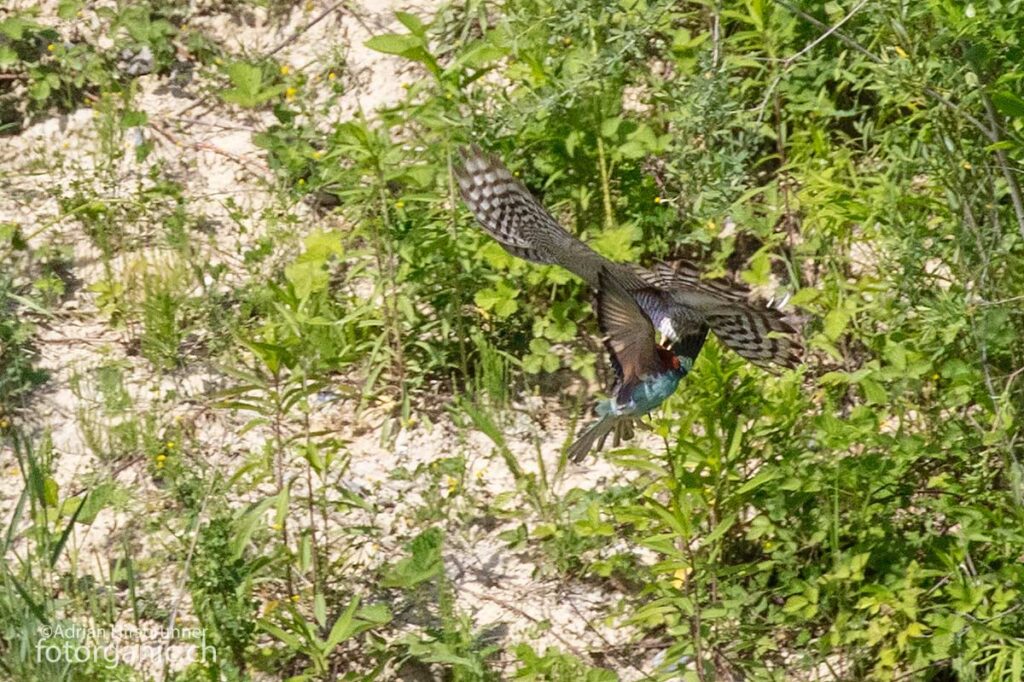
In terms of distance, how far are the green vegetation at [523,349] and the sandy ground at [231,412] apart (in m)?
0.02

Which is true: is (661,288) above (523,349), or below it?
below

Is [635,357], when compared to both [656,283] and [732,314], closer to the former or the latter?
[656,283]

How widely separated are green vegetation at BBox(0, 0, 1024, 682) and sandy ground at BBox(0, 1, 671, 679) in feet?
0.07

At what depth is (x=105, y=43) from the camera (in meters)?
7.09

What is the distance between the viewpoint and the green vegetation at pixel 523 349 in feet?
15.0

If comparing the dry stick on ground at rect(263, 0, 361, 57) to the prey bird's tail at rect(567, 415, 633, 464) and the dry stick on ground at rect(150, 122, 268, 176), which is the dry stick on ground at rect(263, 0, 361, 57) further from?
the prey bird's tail at rect(567, 415, 633, 464)

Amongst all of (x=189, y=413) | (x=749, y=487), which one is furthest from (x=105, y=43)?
(x=749, y=487)

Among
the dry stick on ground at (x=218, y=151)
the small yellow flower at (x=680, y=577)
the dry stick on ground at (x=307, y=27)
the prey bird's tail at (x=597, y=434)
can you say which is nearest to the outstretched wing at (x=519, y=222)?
the prey bird's tail at (x=597, y=434)

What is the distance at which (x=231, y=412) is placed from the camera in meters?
5.65

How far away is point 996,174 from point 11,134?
4141 mm

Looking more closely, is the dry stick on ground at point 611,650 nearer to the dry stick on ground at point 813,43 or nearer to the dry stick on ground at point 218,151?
the dry stick on ground at point 813,43

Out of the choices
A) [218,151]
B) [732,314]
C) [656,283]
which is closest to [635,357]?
[656,283]

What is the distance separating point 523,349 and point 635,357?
1.26 metres

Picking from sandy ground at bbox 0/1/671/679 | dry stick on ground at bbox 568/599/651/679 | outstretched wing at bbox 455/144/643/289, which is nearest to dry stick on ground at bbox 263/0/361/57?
sandy ground at bbox 0/1/671/679
